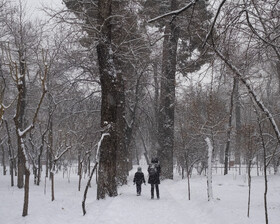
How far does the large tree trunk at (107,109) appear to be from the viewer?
8.52m

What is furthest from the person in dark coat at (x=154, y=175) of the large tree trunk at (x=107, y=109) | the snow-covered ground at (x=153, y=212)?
the large tree trunk at (x=107, y=109)

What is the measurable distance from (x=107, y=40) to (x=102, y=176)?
4.30 m

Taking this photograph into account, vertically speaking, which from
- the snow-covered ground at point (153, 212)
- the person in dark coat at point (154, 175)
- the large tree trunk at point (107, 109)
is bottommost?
the snow-covered ground at point (153, 212)

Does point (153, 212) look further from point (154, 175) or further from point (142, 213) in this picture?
point (154, 175)

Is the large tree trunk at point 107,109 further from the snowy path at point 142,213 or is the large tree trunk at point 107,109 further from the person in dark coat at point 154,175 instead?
the person in dark coat at point 154,175

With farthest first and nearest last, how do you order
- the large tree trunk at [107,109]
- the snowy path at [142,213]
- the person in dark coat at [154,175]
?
the person in dark coat at [154,175]
the large tree trunk at [107,109]
the snowy path at [142,213]

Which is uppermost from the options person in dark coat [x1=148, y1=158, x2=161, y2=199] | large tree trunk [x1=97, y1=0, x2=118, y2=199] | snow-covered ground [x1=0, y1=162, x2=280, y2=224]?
large tree trunk [x1=97, y1=0, x2=118, y2=199]

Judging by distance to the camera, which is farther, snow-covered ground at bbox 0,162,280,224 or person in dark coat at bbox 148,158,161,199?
person in dark coat at bbox 148,158,161,199

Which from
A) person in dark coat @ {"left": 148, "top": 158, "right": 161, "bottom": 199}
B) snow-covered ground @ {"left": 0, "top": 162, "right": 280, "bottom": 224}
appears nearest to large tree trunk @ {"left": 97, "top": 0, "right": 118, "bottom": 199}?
snow-covered ground @ {"left": 0, "top": 162, "right": 280, "bottom": 224}

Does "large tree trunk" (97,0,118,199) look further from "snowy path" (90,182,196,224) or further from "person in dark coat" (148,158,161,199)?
"person in dark coat" (148,158,161,199)

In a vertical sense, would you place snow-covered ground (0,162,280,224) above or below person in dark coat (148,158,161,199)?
below

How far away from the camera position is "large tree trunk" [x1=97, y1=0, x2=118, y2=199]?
852 cm

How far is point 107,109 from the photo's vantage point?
866 cm

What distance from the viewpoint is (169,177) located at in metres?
14.8
